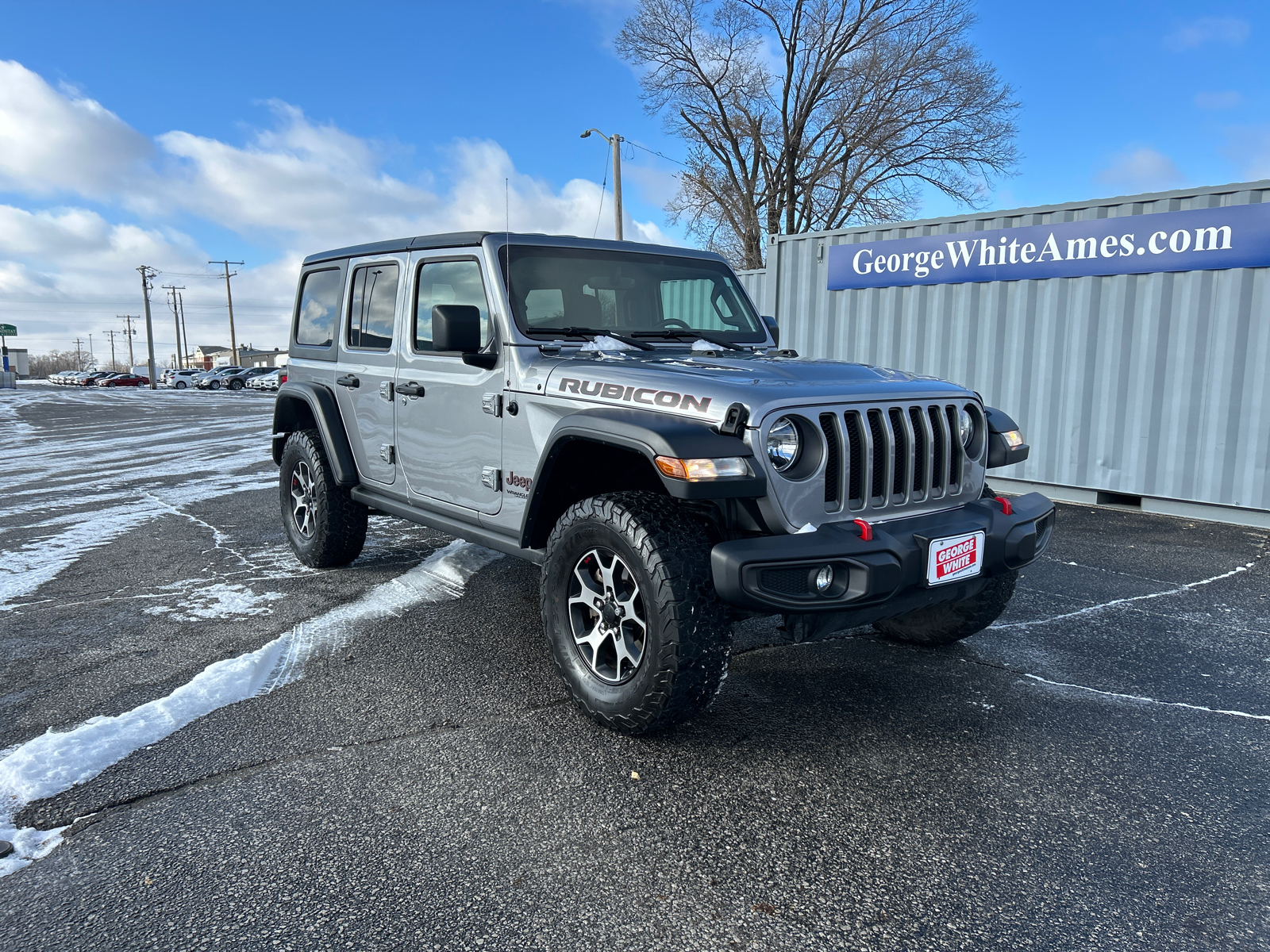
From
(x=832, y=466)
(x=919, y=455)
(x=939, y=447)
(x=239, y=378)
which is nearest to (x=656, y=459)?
(x=832, y=466)

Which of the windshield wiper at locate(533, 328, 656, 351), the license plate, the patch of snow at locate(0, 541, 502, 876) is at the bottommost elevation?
the patch of snow at locate(0, 541, 502, 876)

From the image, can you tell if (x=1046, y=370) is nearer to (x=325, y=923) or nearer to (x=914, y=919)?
(x=914, y=919)

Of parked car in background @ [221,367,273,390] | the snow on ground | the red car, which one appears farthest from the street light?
the red car

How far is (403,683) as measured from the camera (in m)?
3.67

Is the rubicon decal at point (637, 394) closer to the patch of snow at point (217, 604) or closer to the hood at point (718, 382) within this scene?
the hood at point (718, 382)

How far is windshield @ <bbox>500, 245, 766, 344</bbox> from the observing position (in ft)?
13.2

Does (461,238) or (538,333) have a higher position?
(461,238)

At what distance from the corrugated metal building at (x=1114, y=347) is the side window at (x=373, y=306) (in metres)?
6.40

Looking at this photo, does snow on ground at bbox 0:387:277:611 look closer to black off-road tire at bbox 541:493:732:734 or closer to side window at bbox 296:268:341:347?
side window at bbox 296:268:341:347

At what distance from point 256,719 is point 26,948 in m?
1.27

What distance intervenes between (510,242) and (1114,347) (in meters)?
6.51

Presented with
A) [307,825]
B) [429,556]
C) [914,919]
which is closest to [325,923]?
[307,825]

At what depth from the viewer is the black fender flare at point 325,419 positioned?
5035 mm

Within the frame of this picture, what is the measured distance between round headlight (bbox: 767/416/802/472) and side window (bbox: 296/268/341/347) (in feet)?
10.9
